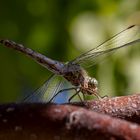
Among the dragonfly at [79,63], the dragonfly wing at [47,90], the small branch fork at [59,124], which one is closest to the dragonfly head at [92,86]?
the dragonfly at [79,63]

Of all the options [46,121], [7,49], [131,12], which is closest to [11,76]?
[7,49]

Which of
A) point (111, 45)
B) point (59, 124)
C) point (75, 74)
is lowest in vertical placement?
point (59, 124)

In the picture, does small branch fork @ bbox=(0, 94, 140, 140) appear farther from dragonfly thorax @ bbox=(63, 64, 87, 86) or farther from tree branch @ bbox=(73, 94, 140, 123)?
dragonfly thorax @ bbox=(63, 64, 87, 86)

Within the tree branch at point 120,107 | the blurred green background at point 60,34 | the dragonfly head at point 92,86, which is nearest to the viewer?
the tree branch at point 120,107

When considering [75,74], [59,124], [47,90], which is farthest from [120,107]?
[75,74]

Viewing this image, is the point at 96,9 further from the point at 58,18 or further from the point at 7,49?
the point at 7,49

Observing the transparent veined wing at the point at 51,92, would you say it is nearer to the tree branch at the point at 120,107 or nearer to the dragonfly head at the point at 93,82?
the dragonfly head at the point at 93,82

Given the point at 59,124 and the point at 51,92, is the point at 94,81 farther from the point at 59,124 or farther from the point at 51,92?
the point at 59,124
